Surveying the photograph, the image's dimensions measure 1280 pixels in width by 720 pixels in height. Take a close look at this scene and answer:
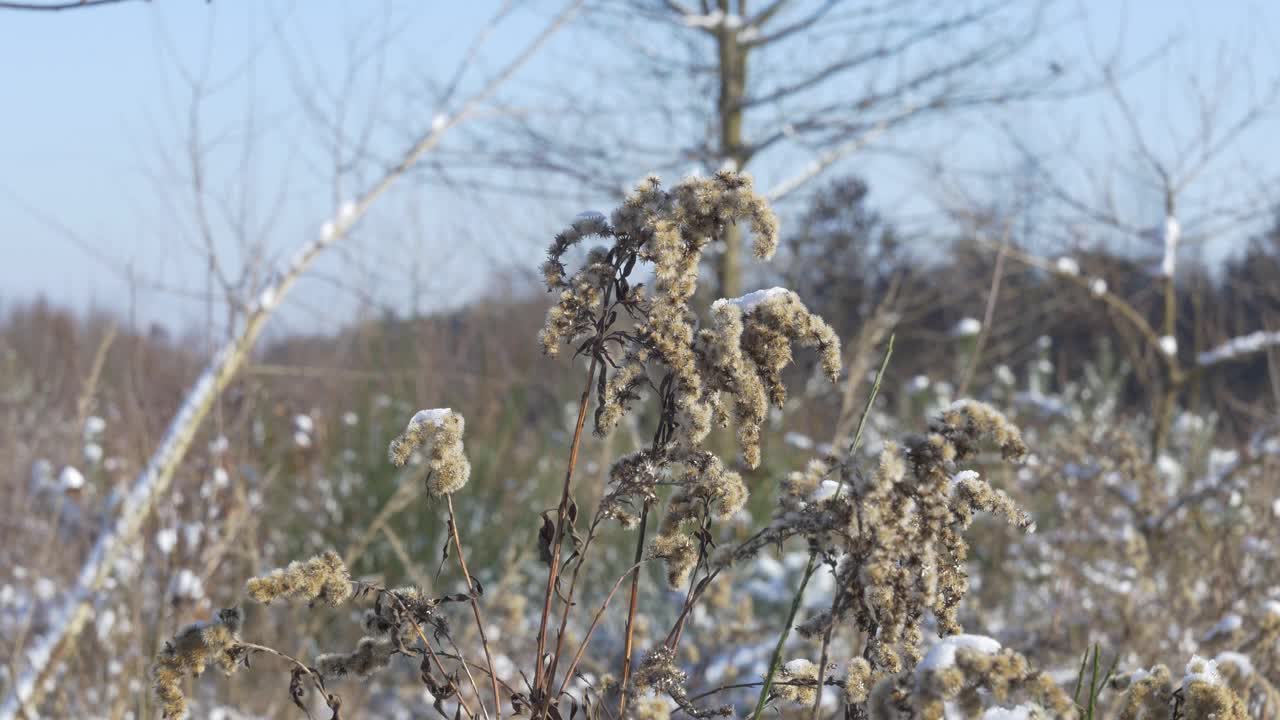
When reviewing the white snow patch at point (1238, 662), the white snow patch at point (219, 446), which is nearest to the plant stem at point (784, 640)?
the white snow patch at point (1238, 662)

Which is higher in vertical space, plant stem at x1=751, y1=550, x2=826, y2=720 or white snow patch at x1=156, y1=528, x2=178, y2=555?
plant stem at x1=751, y1=550, x2=826, y2=720

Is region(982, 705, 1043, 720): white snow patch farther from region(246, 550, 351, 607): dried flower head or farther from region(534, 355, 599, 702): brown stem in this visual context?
region(246, 550, 351, 607): dried flower head

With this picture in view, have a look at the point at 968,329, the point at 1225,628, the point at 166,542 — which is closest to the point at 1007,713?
the point at 1225,628

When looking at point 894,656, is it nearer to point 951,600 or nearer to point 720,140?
point 951,600

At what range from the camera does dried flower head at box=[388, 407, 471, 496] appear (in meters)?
1.10

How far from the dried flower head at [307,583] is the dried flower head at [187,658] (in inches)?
2.3

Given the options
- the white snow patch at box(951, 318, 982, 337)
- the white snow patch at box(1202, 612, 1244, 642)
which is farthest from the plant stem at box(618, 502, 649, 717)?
the white snow patch at box(951, 318, 982, 337)

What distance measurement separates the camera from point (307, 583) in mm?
1072

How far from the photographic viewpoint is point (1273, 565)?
367 cm

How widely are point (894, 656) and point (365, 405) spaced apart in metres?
5.96

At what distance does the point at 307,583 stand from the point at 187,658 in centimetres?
14

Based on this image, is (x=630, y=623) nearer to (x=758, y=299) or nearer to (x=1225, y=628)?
(x=758, y=299)

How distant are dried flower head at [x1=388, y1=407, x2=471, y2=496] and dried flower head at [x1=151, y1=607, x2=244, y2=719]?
0.23m

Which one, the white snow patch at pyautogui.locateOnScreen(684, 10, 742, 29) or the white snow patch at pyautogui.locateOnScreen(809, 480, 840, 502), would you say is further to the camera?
the white snow patch at pyautogui.locateOnScreen(684, 10, 742, 29)
